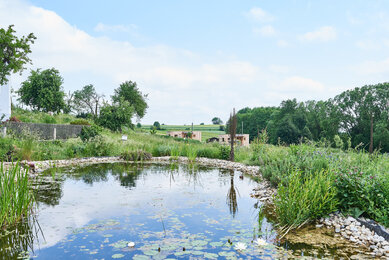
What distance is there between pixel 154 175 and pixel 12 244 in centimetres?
492

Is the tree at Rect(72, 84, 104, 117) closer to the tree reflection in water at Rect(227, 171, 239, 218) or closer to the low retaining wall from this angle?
the low retaining wall

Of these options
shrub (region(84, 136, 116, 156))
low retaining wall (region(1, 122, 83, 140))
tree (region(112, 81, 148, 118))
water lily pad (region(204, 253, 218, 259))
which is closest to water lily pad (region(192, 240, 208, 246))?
water lily pad (region(204, 253, 218, 259))

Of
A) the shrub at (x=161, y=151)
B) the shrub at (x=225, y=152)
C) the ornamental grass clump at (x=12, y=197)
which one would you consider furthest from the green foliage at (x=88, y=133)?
the ornamental grass clump at (x=12, y=197)

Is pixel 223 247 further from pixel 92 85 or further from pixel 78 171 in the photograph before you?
pixel 92 85

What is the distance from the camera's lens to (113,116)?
952 inches

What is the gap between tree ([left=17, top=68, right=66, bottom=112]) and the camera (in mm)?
30109

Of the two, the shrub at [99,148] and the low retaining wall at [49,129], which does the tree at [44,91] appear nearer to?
the low retaining wall at [49,129]

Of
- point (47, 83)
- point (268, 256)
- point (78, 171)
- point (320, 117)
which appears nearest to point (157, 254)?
point (268, 256)

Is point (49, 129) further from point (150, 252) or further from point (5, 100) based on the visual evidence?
point (150, 252)

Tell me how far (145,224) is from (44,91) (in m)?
30.7

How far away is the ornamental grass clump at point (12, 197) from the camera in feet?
12.0

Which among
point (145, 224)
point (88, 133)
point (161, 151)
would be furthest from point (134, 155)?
point (145, 224)

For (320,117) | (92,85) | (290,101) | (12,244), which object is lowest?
(12,244)

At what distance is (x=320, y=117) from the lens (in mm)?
36094
